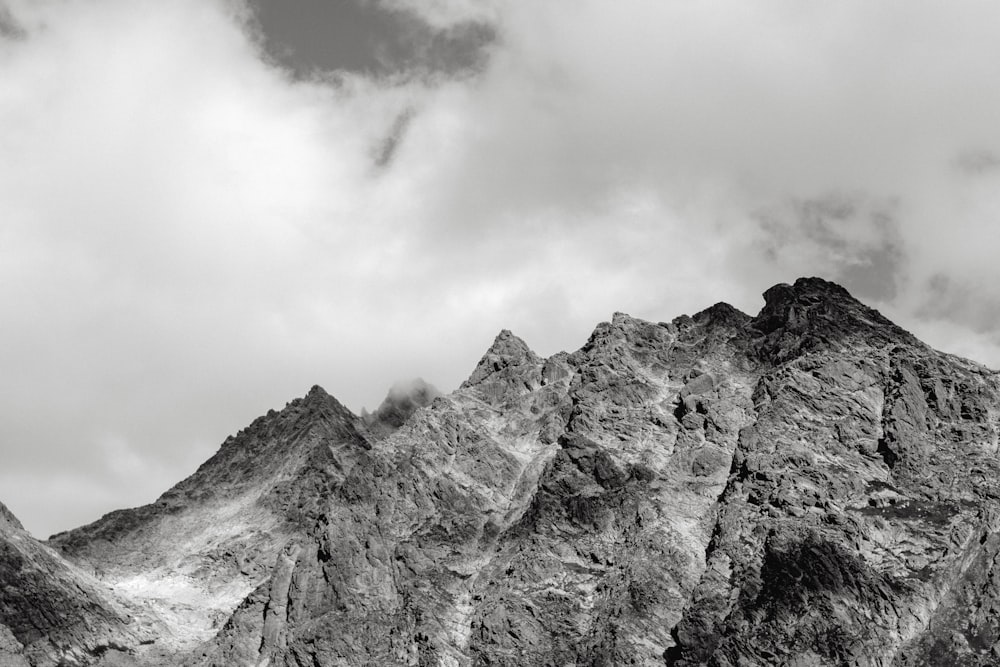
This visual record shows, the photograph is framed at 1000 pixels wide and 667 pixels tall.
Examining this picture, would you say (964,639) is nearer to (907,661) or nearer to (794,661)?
(907,661)

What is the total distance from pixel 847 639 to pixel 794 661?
825 cm

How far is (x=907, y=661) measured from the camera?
7712 inches

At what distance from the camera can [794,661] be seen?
19962 centimetres

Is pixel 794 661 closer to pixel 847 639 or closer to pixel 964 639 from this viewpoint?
pixel 847 639

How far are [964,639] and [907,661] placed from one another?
9.01 meters

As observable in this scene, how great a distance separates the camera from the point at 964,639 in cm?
19725

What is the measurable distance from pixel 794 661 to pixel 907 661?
612 inches

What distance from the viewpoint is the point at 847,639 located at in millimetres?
199875

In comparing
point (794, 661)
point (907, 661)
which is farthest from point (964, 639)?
point (794, 661)

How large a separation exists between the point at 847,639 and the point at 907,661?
28.6 ft

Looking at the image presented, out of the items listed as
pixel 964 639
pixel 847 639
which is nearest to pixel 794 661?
pixel 847 639
